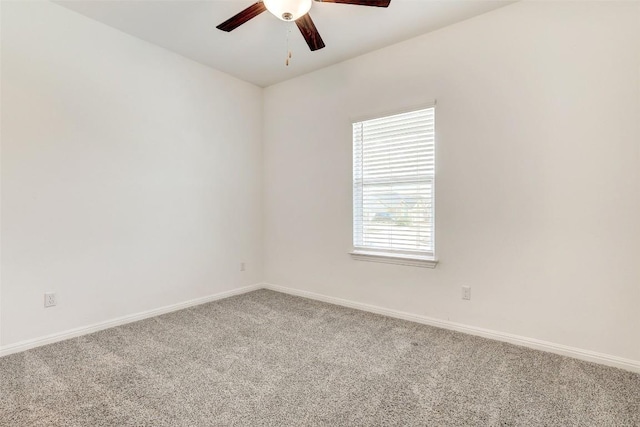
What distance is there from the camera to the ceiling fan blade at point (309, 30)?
2165 mm

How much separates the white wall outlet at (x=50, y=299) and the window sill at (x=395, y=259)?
8.65 ft

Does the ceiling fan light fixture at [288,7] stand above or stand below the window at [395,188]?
above

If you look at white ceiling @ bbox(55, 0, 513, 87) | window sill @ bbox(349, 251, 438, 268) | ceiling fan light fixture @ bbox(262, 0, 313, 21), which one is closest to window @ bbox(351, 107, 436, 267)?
window sill @ bbox(349, 251, 438, 268)

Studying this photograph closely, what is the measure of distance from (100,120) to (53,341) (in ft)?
6.15

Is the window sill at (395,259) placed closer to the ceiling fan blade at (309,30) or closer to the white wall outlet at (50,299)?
the ceiling fan blade at (309,30)

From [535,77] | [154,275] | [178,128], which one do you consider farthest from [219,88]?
[535,77]

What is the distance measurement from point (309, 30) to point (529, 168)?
1.96 meters

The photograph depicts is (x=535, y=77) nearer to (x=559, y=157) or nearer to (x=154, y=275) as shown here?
(x=559, y=157)

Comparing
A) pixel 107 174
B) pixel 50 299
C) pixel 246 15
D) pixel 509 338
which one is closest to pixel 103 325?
pixel 50 299

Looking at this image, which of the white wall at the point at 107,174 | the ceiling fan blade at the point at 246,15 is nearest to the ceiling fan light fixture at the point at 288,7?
the ceiling fan blade at the point at 246,15

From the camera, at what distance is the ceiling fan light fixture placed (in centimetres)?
184

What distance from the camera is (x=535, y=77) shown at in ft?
7.82

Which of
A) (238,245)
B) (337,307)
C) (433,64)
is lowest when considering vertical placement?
(337,307)

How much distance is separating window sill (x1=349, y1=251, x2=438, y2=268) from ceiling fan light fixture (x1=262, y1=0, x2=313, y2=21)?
2.18m
